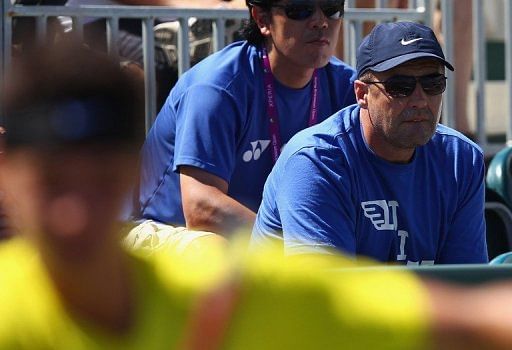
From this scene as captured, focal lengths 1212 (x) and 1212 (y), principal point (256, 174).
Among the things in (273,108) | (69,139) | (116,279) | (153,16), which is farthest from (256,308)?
(153,16)

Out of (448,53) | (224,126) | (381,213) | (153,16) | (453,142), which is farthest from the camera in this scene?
(448,53)

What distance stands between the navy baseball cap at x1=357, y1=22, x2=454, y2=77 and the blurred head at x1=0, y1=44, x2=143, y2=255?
2612 millimetres

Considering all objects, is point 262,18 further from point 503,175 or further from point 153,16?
point 503,175

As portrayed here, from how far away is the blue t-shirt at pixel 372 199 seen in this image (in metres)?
3.79

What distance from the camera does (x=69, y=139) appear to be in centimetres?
149

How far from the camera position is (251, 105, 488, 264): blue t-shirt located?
12.5 feet

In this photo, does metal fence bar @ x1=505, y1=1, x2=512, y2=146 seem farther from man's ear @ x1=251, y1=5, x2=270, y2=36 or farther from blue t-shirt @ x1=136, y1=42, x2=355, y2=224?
man's ear @ x1=251, y1=5, x2=270, y2=36

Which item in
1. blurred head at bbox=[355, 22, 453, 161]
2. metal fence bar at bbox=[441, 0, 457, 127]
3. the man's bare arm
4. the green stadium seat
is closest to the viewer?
blurred head at bbox=[355, 22, 453, 161]

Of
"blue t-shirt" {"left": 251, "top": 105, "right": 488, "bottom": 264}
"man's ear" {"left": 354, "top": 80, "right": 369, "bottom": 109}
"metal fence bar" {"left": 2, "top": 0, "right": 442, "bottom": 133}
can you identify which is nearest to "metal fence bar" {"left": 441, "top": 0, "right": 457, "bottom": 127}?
"metal fence bar" {"left": 2, "top": 0, "right": 442, "bottom": 133}

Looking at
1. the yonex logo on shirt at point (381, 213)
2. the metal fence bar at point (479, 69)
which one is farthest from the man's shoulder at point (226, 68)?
the metal fence bar at point (479, 69)

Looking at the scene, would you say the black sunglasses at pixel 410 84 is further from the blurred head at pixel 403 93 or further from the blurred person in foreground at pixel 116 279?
the blurred person in foreground at pixel 116 279

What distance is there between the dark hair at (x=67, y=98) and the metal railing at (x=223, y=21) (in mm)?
3030

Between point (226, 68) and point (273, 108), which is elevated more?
point (226, 68)

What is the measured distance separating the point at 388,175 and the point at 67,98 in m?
2.59
